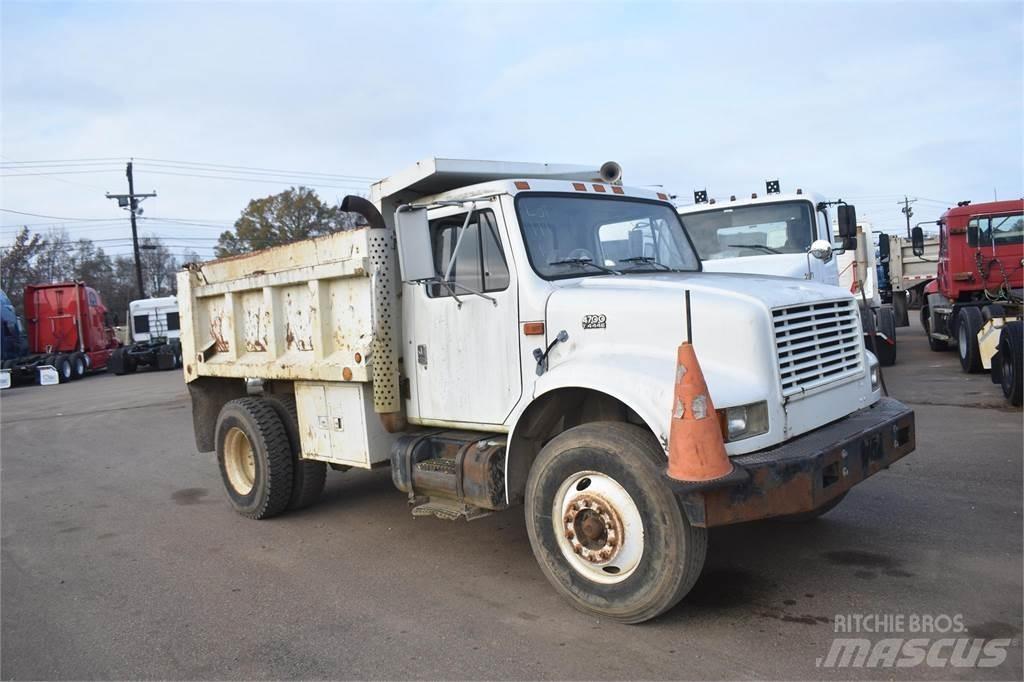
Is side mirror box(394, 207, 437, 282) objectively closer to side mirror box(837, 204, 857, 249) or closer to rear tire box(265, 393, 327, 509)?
rear tire box(265, 393, 327, 509)

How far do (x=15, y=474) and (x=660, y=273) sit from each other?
8.28 meters

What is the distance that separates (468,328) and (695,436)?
1.85m

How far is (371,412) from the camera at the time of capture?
5.68m

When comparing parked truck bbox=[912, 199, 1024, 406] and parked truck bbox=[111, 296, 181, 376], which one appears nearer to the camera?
parked truck bbox=[912, 199, 1024, 406]

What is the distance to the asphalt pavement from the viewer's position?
12.7 feet

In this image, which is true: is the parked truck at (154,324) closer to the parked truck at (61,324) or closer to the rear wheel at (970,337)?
the parked truck at (61,324)

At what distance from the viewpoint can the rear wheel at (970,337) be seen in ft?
40.9

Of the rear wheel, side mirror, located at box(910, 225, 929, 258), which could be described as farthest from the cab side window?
side mirror, located at box(910, 225, 929, 258)

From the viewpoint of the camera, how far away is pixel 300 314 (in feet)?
20.5

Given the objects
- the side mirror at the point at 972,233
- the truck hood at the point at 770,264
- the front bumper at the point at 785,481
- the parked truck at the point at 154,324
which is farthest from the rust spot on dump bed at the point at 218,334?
the parked truck at the point at 154,324

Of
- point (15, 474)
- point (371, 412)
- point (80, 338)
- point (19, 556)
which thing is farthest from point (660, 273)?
point (80, 338)

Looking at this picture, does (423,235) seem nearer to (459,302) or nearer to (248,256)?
(459,302)

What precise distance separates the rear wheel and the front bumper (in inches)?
386

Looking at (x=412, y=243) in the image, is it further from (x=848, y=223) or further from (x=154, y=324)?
(x=154, y=324)
